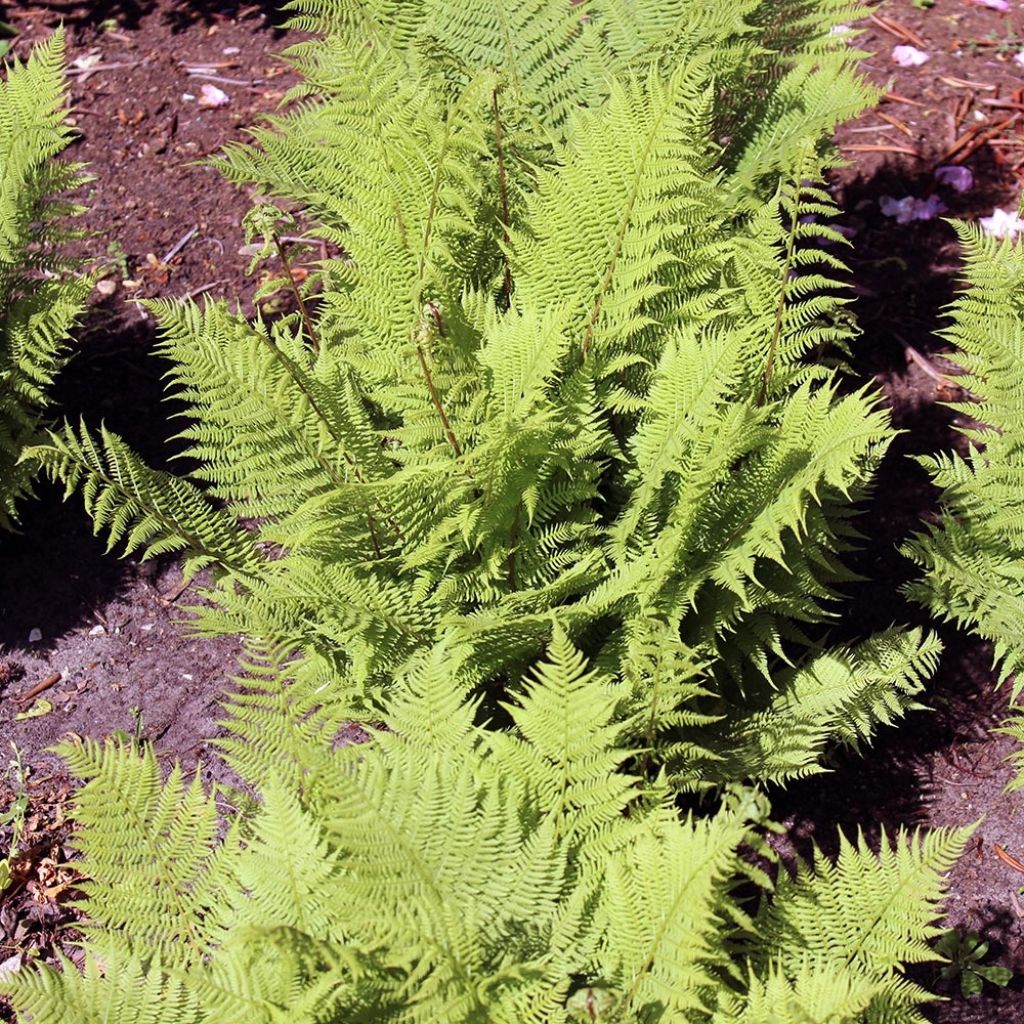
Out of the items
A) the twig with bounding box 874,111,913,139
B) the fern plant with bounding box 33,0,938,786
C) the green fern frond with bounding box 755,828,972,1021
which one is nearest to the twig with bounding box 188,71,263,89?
the fern plant with bounding box 33,0,938,786

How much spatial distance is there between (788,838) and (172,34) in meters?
4.13

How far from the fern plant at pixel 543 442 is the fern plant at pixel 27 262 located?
64 cm

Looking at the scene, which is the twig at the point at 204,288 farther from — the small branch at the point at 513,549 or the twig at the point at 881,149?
the twig at the point at 881,149

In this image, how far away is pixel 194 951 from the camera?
190 cm

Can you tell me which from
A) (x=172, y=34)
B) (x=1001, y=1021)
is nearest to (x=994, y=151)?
→ (x=1001, y=1021)

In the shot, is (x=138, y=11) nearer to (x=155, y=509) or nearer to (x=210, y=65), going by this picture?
(x=210, y=65)

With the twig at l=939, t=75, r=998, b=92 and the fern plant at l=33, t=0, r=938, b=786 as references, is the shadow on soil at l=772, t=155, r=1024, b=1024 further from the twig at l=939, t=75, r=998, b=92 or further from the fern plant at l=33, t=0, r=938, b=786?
the twig at l=939, t=75, r=998, b=92

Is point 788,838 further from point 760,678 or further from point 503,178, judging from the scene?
point 503,178

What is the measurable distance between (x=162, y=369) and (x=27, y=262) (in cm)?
67

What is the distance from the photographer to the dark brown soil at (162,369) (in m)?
2.59

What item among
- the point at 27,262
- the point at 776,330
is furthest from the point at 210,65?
the point at 776,330

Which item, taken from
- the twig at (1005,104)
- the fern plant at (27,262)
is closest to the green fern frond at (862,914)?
the fern plant at (27,262)

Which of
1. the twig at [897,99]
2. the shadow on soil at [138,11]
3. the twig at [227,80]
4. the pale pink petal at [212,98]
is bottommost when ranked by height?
the twig at [897,99]

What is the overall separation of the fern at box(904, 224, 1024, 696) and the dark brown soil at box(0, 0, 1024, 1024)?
331 millimetres
